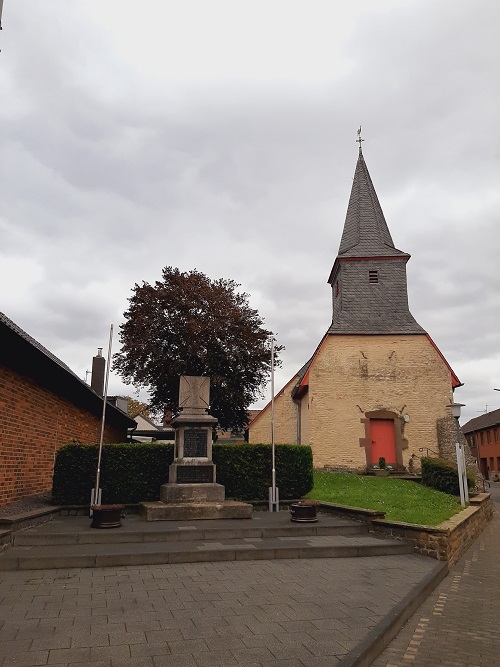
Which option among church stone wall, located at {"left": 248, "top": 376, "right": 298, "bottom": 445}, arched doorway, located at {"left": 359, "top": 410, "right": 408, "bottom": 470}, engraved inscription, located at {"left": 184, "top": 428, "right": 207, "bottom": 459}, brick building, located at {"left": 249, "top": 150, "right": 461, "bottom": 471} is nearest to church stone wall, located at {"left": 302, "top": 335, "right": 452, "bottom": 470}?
brick building, located at {"left": 249, "top": 150, "right": 461, "bottom": 471}

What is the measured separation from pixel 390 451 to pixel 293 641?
61.6ft

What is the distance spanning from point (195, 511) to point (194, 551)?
3.27 m

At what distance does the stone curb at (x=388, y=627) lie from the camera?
4.23m

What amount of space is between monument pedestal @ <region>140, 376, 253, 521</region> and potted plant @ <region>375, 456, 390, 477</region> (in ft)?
36.4

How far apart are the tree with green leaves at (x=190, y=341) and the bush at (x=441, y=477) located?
8879mm

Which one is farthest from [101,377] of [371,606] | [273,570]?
[371,606]

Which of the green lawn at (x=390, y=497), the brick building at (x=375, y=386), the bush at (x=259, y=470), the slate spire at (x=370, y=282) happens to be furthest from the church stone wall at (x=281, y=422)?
the bush at (x=259, y=470)

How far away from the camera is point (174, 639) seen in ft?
14.6

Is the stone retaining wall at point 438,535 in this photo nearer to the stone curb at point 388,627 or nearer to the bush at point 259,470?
the stone curb at point 388,627

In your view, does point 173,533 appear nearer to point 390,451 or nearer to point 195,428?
point 195,428

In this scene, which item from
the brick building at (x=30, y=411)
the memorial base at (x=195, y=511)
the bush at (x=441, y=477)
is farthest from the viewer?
the bush at (x=441, y=477)

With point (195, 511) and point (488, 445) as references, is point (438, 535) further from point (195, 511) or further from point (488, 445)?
point (488, 445)

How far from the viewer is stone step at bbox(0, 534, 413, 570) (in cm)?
708

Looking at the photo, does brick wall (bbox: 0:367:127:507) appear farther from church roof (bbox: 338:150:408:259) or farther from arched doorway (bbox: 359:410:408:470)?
church roof (bbox: 338:150:408:259)
